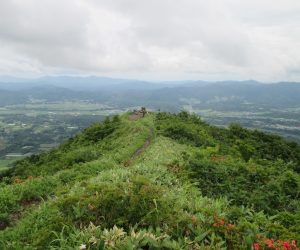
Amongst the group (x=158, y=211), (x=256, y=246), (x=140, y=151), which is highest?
(x=158, y=211)

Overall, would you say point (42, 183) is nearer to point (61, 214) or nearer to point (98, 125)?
point (61, 214)

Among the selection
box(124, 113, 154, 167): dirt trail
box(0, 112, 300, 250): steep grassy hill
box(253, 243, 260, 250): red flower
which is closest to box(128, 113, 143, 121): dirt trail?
box(124, 113, 154, 167): dirt trail

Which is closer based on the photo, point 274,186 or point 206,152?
point 274,186

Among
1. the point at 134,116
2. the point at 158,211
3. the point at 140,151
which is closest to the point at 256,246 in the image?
the point at 158,211

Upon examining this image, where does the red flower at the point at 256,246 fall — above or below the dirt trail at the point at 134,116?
above

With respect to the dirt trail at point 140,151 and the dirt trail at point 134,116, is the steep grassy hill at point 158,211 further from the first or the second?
the dirt trail at point 134,116

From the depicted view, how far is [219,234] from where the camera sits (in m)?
8.08

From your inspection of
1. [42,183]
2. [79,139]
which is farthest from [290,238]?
[79,139]

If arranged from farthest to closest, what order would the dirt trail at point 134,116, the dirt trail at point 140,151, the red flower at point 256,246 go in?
the dirt trail at point 134,116 < the dirt trail at point 140,151 < the red flower at point 256,246

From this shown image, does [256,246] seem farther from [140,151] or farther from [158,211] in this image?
[140,151]

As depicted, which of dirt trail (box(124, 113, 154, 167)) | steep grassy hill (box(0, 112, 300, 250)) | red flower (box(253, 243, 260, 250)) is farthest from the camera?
dirt trail (box(124, 113, 154, 167))

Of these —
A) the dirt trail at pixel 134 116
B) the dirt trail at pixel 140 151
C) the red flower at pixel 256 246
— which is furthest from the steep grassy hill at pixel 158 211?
the dirt trail at pixel 134 116

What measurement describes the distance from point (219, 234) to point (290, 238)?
1940 mm

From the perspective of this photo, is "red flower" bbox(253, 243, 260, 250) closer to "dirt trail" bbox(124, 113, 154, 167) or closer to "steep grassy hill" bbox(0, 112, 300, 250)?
"steep grassy hill" bbox(0, 112, 300, 250)
